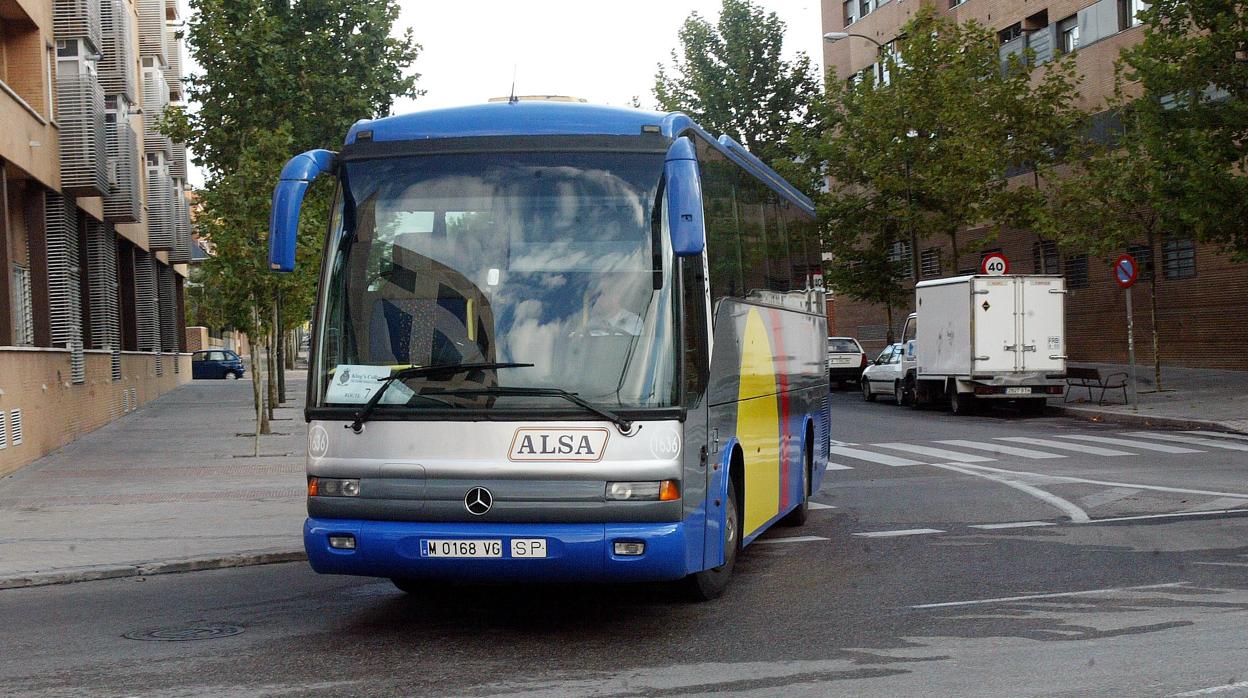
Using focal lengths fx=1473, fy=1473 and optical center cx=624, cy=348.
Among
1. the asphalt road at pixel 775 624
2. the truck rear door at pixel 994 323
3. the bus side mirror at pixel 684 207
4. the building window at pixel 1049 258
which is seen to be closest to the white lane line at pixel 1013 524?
the asphalt road at pixel 775 624

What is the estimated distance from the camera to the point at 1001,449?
20.4m

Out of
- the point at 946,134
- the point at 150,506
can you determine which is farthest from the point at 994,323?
the point at 150,506

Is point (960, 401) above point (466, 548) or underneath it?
underneath

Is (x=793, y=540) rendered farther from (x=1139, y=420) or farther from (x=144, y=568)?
(x=1139, y=420)

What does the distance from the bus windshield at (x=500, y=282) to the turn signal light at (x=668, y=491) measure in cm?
42

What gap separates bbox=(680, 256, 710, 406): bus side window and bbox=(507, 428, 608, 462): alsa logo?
0.52m

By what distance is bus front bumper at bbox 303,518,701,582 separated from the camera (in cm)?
738

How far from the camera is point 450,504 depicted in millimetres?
7473

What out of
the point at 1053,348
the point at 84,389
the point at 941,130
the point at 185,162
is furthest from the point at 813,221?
the point at 185,162

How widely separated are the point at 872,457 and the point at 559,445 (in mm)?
12843

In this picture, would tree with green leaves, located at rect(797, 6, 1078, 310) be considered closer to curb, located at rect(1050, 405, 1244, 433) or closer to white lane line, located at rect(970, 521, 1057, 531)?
curb, located at rect(1050, 405, 1244, 433)

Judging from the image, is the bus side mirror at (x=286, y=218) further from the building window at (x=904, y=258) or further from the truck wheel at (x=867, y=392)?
the building window at (x=904, y=258)

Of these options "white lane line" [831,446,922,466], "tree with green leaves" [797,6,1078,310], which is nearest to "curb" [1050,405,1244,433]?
"white lane line" [831,446,922,466]

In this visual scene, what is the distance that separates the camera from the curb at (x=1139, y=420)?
76.1 ft
